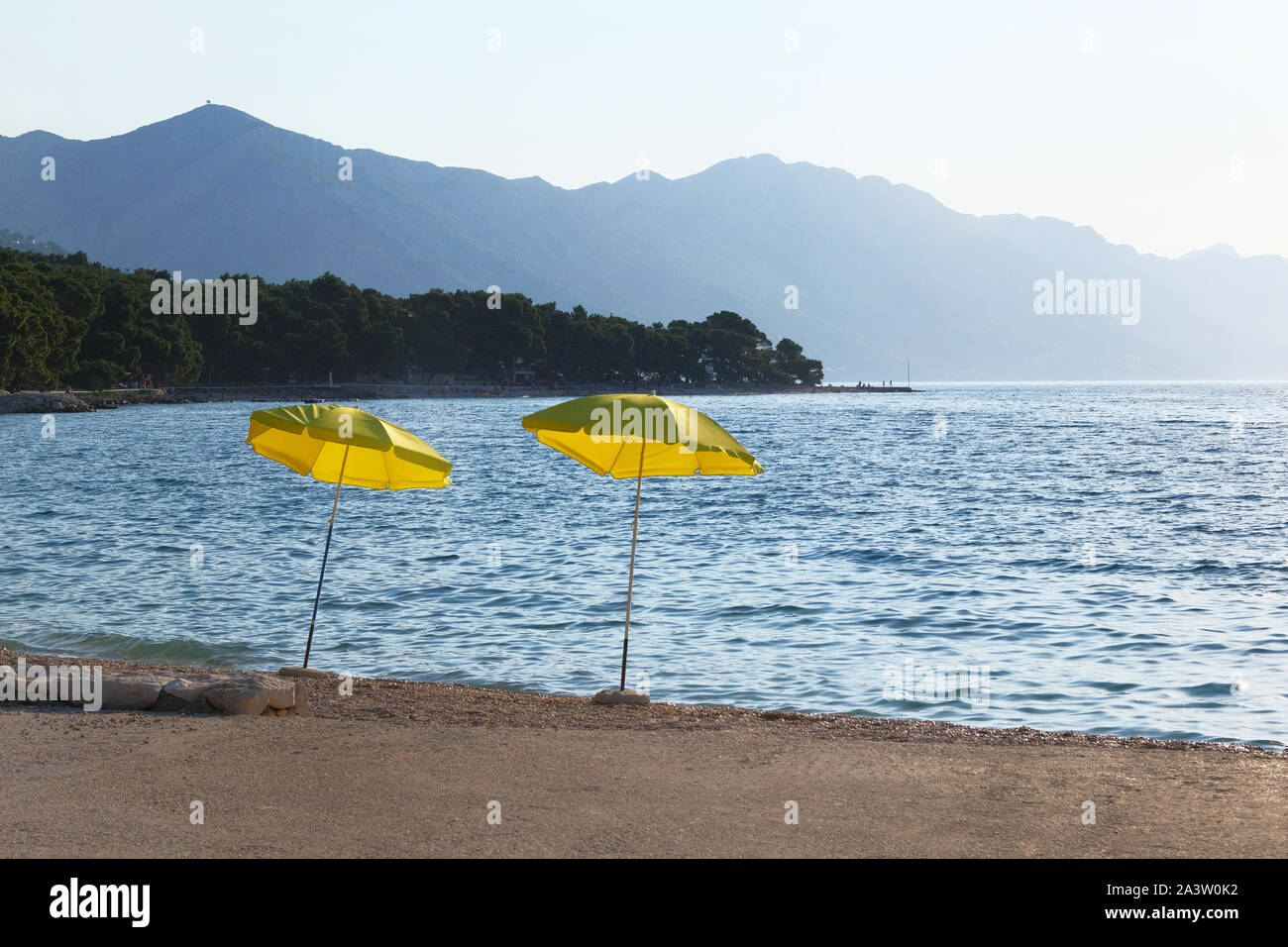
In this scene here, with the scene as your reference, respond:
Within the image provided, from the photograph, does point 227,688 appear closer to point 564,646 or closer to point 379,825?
point 379,825

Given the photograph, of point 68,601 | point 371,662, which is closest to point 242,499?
point 68,601

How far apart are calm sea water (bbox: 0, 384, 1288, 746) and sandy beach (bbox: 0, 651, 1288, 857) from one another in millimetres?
3076

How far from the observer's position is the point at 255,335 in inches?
6417

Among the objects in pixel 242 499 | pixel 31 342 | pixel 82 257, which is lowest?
pixel 242 499

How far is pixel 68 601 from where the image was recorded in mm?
19609

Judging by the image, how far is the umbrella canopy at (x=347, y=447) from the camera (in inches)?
461

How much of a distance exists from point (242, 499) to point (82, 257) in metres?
164

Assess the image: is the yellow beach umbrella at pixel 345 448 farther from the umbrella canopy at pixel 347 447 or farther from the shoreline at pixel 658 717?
the shoreline at pixel 658 717

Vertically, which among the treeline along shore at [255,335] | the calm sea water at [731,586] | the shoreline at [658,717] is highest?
the treeline along shore at [255,335]

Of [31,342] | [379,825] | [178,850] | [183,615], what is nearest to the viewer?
[178,850]

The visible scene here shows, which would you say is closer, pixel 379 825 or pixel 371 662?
pixel 379 825

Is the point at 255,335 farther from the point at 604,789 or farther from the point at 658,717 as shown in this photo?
the point at 604,789

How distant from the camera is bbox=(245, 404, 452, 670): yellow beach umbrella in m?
11.7

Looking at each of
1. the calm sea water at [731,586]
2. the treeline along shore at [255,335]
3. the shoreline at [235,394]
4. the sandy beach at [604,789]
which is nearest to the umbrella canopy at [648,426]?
the sandy beach at [604,789]
